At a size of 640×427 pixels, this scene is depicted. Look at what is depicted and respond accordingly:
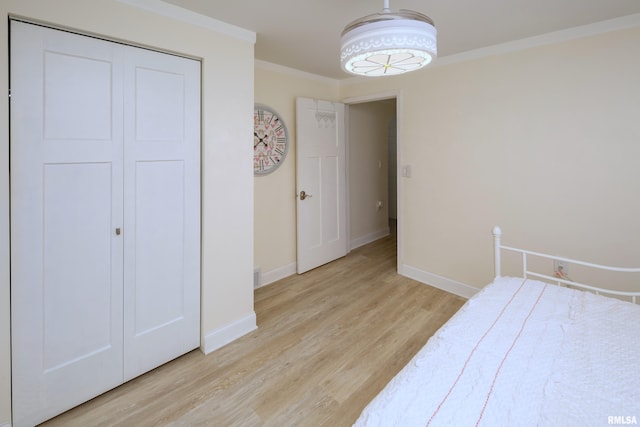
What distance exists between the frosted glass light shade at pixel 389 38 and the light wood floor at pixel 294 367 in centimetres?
178

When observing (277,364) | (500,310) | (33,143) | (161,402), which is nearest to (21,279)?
(33,143)

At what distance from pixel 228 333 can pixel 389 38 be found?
2.19 meters

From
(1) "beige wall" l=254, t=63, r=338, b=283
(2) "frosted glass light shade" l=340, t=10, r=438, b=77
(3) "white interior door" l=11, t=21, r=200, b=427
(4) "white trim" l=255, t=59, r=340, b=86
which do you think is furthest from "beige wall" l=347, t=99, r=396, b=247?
(2) "frosted glass light shade" l=340, t=10, r=438, b=77

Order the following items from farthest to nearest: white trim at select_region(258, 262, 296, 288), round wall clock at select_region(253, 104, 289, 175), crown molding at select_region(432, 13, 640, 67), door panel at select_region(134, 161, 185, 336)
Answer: white trim at select_region(258, 262, 296, 288)
round wall clock at select_region(253, 104, 289, 175)
crown molding at select_region(432, 13, 640, 67)
door panel at select_region(134, 161, 185, 336)

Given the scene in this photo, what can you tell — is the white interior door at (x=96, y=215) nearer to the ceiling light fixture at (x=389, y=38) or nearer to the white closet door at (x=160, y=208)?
the white closet door at (x=160, y=208)

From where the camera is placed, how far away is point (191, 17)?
6.79 feet

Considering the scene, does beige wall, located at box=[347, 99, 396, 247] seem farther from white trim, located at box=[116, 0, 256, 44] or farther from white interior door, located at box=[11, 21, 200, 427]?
white interior door, located at box=[11, 21, 200, 427]

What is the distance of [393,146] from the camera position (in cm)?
638

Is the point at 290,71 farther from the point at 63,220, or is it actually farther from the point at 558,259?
the point at 558,259

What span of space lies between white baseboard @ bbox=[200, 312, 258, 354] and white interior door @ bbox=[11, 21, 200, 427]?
0.38ft

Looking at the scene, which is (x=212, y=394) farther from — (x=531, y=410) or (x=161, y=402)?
(x=531, y=410)

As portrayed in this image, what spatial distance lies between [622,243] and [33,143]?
12.0ft

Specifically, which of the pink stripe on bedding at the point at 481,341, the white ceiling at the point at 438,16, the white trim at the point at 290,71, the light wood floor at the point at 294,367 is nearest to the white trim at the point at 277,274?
the light wood floor at the point at 294,367

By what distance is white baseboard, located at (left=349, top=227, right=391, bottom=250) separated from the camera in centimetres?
474
